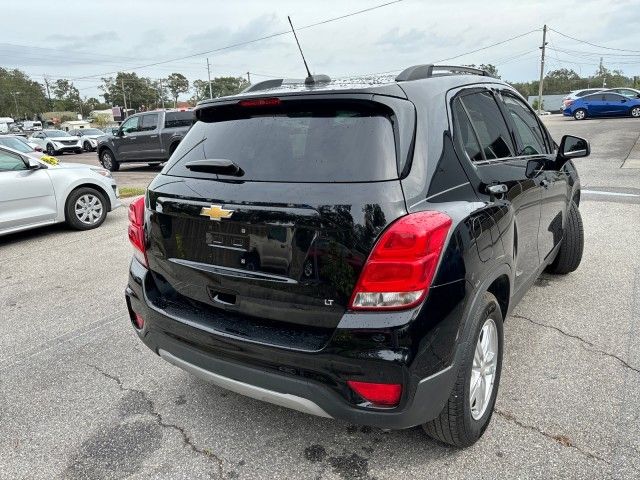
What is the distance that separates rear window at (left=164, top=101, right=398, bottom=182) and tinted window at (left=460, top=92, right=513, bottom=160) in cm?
75

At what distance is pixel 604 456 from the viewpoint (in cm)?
225

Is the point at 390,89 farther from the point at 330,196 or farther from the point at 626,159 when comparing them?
the point at 626,159

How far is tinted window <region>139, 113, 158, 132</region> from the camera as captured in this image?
16.0 m

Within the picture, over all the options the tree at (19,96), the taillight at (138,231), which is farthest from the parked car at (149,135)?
the tree at (19,96)

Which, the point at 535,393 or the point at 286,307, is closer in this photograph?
the point at 286,307

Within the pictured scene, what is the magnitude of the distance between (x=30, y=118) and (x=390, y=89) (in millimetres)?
122038

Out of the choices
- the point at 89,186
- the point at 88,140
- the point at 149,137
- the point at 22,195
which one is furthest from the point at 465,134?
the point at 88,140

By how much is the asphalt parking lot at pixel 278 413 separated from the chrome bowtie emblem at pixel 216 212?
1182 millimetres

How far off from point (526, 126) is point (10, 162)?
21.3ft

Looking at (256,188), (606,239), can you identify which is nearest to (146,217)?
(256,188)

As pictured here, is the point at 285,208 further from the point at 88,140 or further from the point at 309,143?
the point at 88,140

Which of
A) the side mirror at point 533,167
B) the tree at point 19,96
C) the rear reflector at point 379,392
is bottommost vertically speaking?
the rear reflector at point 379,392

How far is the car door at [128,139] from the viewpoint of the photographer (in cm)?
1636

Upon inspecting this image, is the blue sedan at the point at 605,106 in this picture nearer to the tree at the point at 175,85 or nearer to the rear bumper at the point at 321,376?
the rear bumper at the point at 321,376
